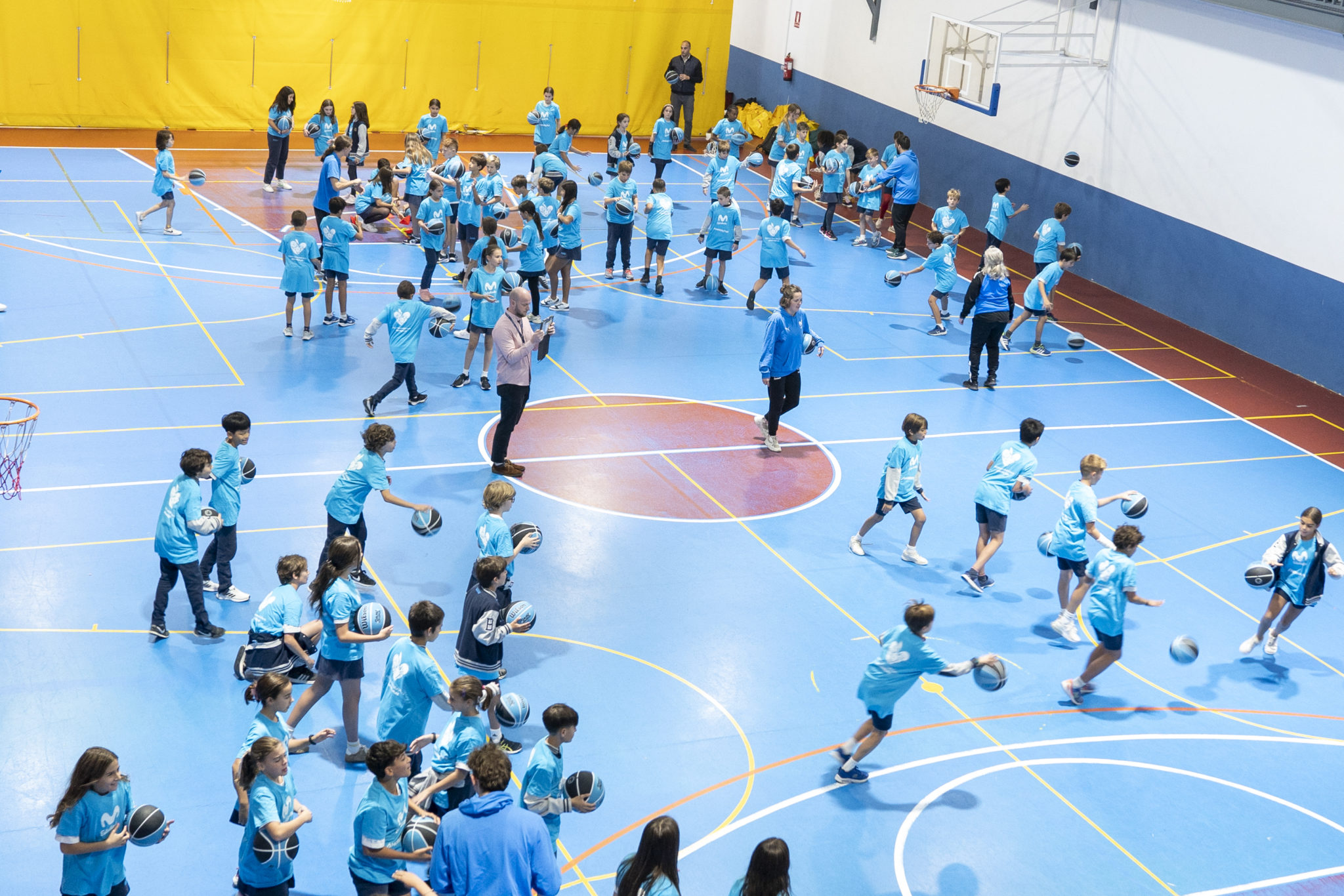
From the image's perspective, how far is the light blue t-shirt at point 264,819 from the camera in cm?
759

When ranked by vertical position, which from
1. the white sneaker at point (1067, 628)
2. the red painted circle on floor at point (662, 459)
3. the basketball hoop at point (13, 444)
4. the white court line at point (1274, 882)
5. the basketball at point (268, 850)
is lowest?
the white court line at point (1274, 882)

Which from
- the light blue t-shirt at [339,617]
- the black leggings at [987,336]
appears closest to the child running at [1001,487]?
the black leggings at [987,336]

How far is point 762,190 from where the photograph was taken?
32.5 metres

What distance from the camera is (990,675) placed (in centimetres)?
1012

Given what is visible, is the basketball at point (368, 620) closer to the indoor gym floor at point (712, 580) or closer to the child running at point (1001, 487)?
the indoor gym floor at point (712, 580)

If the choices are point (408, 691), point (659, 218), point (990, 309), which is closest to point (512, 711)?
point (408, 691)

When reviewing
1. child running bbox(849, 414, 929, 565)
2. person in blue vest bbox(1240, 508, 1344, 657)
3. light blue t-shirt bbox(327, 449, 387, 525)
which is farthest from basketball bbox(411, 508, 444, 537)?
person in blue vest bbox(1240, 508, 1344, 657)

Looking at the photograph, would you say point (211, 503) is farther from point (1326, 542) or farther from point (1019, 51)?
point (1019, 51)

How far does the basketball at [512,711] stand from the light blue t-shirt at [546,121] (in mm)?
23098

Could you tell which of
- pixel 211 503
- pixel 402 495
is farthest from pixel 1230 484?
pixel 211 503

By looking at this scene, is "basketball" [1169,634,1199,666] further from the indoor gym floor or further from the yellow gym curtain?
the yellow gym curtain

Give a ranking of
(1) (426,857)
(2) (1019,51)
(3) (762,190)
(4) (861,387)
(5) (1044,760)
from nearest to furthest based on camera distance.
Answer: (1) (426,857)
(5) (1044,760)
(4) (861,387)
(2) (1019,51)
(3) (762,190)

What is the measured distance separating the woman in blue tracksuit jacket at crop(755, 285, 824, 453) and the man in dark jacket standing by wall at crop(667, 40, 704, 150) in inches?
824

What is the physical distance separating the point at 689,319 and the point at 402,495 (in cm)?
871
